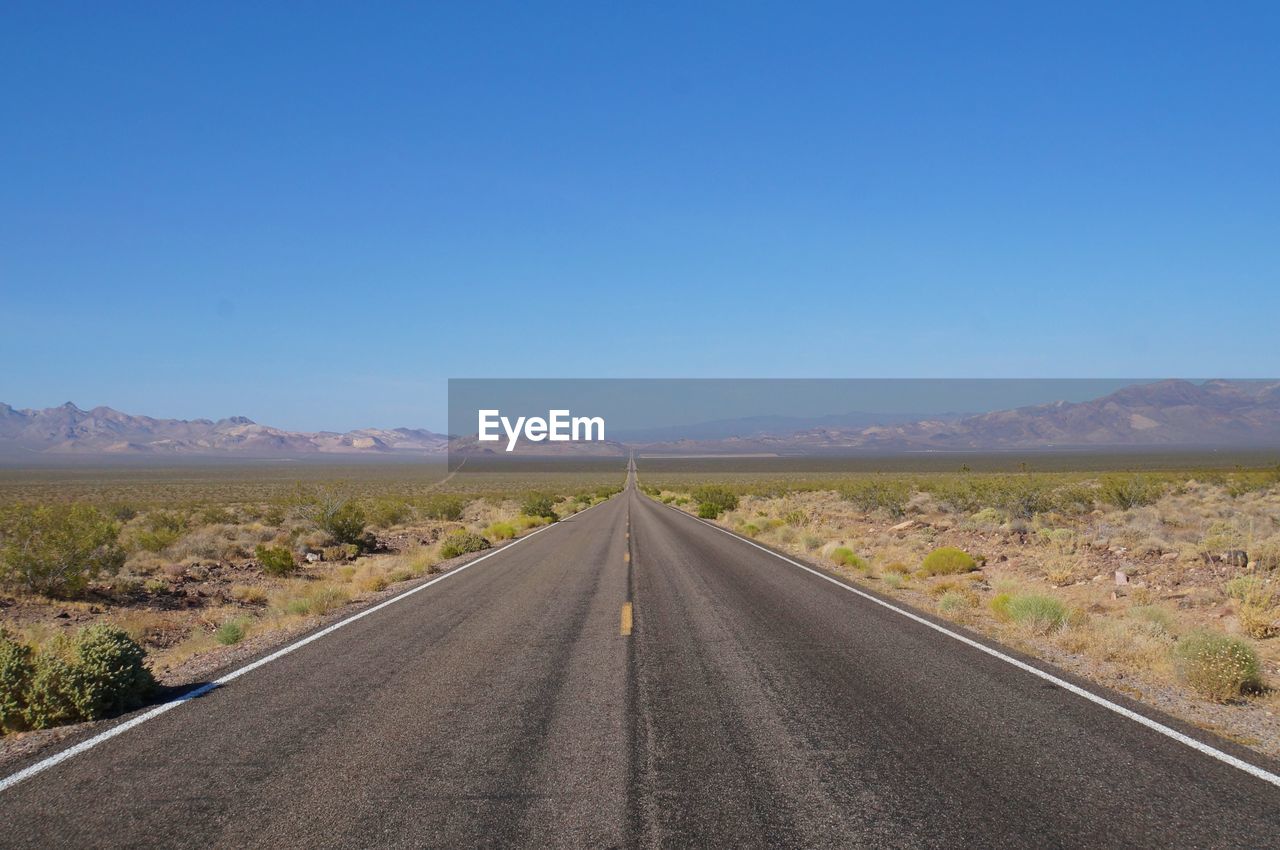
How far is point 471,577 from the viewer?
1650 centimetres

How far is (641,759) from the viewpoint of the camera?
5.54 meters

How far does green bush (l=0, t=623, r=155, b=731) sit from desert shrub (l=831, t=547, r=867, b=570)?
575 inches

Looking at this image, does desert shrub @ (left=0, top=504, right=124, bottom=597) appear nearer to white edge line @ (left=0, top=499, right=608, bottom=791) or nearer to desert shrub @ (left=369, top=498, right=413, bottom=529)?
white edge line @ (left=0, top=499, right=608, bottom=791)

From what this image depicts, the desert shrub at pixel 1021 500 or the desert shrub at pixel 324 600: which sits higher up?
the desert shrub at pixel 1021 500

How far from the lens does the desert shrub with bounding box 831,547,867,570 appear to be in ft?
61.4

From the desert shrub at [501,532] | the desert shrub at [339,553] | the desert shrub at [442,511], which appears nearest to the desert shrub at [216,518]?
the desert shrub at [442,511]

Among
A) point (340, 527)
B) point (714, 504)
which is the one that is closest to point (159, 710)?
point (340, 527)

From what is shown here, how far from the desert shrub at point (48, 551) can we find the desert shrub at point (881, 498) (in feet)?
87.4

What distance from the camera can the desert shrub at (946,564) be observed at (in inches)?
699

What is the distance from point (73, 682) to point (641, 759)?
4749 millimetres

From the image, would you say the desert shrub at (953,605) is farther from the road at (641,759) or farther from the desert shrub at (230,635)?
the desert shrub at (230,635)

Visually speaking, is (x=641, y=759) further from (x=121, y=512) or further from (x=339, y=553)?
(x=121, y=512)

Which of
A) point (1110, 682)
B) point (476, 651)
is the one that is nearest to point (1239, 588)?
point (1110, 682)

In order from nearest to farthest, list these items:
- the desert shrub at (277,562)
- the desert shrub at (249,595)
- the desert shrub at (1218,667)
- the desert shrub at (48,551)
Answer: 1. the desert shrub at (1218,667)
2. the desert shrub at (48,551)
3. the desert shrub at (249,595)
4. the desert shrub at (277,562)
